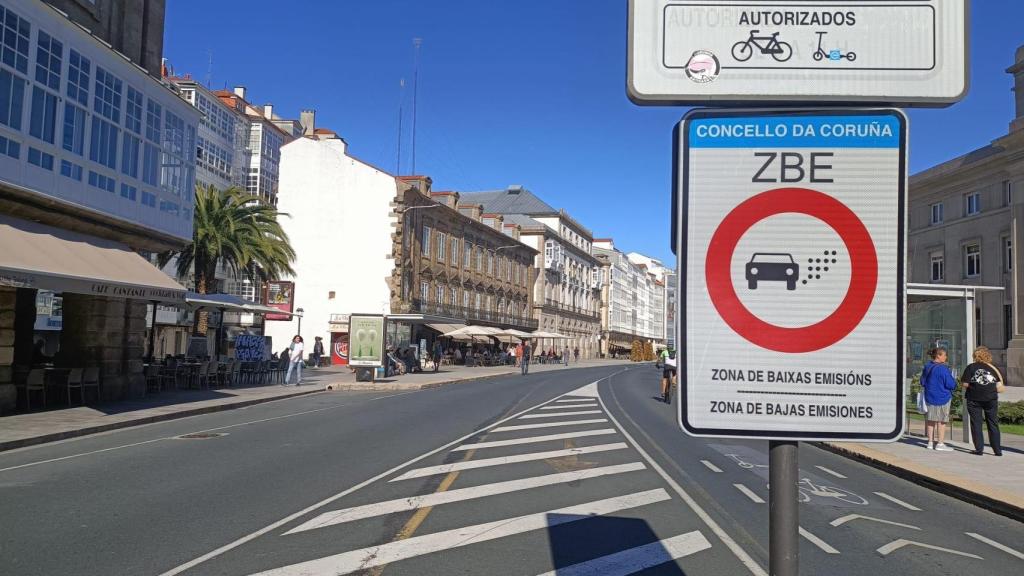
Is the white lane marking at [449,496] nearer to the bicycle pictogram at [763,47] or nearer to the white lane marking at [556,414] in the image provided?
the bicycle pictogram at [763,47]

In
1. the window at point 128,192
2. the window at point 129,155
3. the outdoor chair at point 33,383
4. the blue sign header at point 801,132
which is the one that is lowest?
the outdoor chair at point 33,383

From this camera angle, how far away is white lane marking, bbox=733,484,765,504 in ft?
29.1

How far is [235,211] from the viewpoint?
107 ft

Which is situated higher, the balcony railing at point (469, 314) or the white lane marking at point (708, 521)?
the balcony railing at point (469, 314)

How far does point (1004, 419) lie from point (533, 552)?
62.5 ft

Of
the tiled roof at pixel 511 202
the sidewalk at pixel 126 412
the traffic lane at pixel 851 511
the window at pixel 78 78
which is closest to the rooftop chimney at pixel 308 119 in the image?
the tiled roof at pixel 511 202

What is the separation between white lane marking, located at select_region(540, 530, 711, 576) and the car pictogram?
4128 millimetres

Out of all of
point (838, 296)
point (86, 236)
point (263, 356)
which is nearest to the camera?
point (838, 296)

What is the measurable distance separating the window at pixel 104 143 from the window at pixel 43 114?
1.23 meters

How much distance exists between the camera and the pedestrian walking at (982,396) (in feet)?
42.9

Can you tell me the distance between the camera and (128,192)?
18.8 metres

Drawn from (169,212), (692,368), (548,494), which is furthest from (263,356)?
(692,368)

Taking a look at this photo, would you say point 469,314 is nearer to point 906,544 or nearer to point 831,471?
point 831,471

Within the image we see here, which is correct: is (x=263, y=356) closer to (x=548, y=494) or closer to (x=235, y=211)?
(x=235, y=211)
